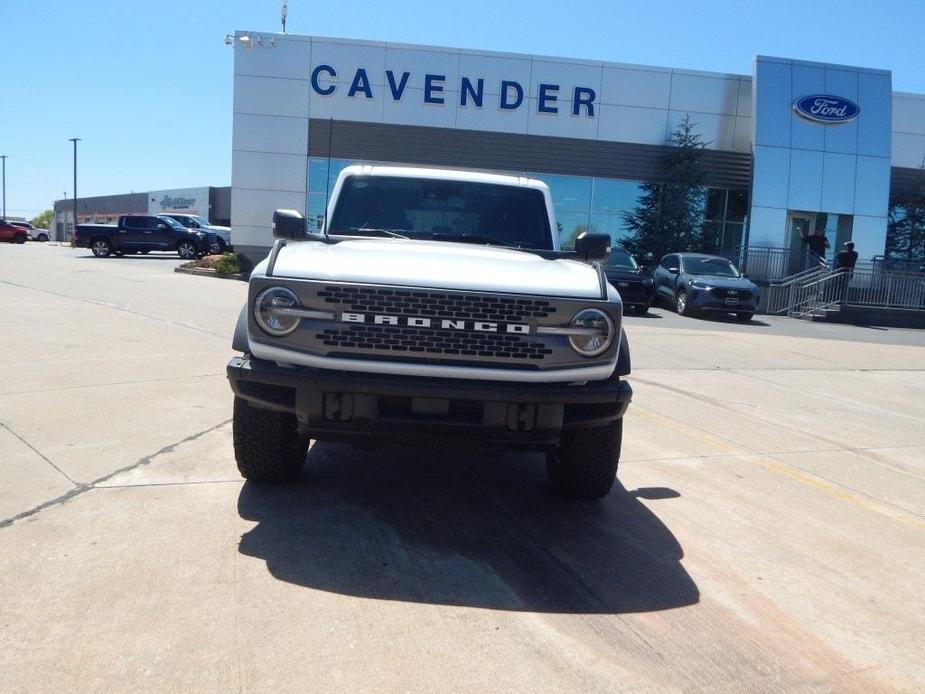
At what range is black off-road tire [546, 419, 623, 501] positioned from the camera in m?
4.52

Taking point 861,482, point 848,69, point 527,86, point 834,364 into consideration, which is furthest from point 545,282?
point 848,69

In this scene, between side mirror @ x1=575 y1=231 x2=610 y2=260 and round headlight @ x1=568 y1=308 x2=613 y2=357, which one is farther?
side mirror @ x1=575 y1=231 x2=610 y2=260

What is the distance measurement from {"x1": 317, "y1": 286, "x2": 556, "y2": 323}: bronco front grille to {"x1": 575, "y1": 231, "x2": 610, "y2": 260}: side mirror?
1.44 meters

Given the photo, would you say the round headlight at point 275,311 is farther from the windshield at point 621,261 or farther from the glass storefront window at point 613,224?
the glass storefront window at point 613,224

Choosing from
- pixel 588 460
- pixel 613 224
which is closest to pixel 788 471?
pixel 588 460

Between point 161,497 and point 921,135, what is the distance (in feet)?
99.7

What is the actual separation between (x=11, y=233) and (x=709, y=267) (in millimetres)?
44881

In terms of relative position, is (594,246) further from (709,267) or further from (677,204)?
(677,204)

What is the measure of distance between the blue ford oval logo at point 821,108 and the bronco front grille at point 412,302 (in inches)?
→ 997

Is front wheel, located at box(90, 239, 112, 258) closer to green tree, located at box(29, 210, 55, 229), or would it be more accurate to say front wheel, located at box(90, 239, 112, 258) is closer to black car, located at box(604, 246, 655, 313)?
black car, located at box(604, 246, 655, 313)

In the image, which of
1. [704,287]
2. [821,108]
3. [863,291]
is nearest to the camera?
[704,287]

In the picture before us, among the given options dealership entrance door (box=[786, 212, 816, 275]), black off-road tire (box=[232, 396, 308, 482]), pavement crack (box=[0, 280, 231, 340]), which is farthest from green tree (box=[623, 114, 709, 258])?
black off-road tire (box=[232, 396, 308, 482])

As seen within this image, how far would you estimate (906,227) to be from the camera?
28.7 m

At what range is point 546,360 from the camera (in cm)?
404
